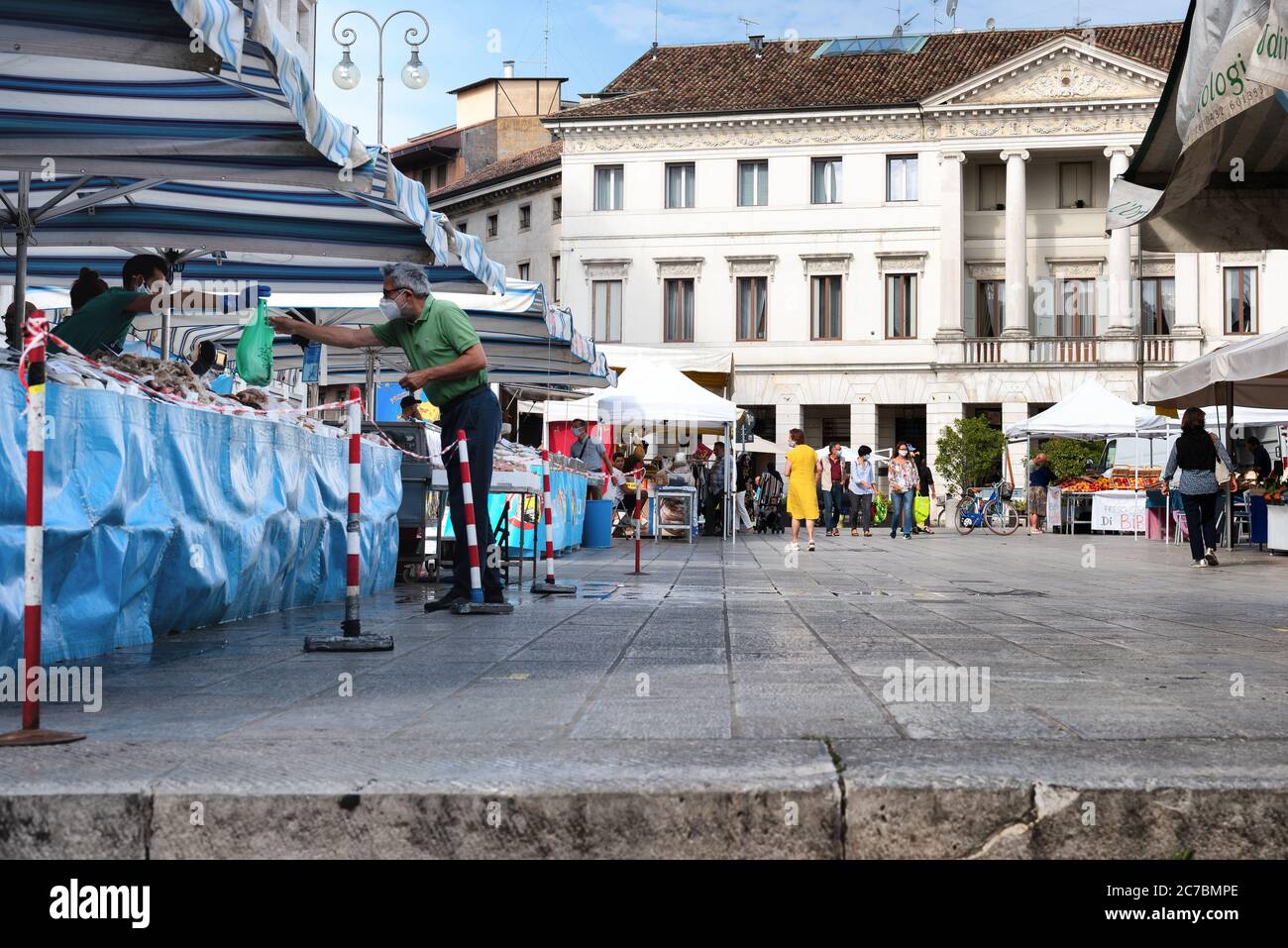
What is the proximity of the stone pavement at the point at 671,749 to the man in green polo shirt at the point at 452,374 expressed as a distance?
5.15 ft

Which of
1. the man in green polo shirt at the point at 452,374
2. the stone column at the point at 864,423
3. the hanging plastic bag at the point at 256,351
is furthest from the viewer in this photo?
the stone column at the point at 864,423

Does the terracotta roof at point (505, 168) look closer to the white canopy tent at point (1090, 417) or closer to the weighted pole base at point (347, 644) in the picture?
→ the white canopy tent at point (1090, 417)

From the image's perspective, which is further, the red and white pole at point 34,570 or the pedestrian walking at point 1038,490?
the pedestrian walking at point 1038,490

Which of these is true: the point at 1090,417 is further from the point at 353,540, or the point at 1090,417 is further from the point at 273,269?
the point at 353,540

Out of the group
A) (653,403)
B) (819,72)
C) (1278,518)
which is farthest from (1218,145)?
(819,72)

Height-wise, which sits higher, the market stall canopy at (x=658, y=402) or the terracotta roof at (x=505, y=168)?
the terracotta roof at (x=505, y=168)

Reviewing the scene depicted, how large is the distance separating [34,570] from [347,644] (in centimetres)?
267

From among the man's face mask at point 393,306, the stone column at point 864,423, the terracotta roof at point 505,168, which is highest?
the terracotta roof at point 505,168

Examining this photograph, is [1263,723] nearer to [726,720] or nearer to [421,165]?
[726,720]

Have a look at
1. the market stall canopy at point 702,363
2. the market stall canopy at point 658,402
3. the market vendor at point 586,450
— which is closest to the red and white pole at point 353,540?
the market vendor at point 586,450

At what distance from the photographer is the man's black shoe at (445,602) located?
9938mm

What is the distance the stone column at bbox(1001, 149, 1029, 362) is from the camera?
4978cm
